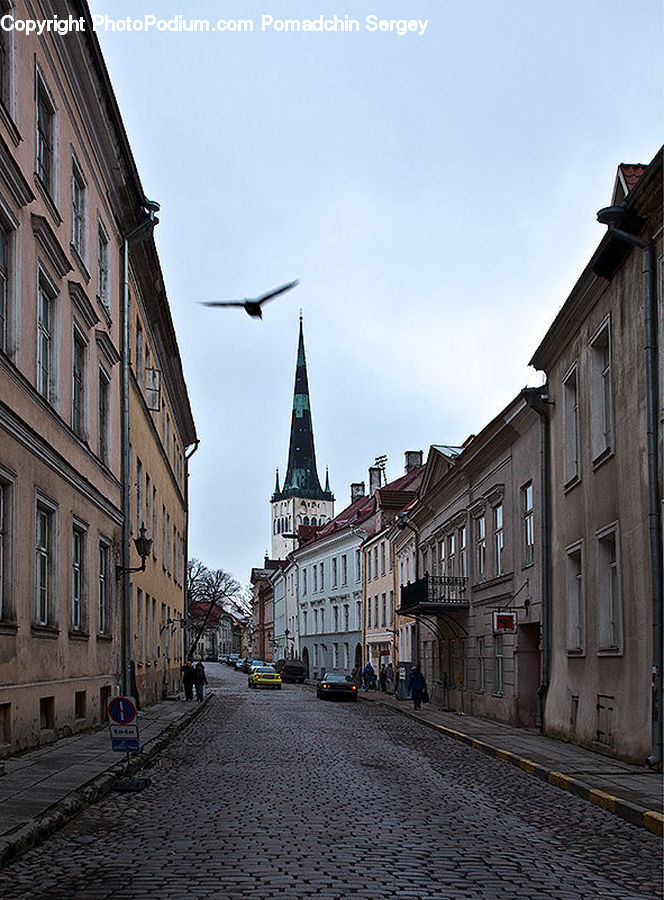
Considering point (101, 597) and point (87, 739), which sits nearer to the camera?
point (87, 739)

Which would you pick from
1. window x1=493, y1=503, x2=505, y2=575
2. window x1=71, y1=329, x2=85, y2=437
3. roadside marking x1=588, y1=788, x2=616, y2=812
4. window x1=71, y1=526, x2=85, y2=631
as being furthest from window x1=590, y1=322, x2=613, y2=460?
window x1=71, y1=526, x2=85, y2=631

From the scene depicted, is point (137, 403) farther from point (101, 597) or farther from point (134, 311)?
point (101, 597)

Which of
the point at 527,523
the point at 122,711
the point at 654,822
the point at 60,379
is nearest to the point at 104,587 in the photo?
the point at 60,379

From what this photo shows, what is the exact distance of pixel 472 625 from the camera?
31.0m

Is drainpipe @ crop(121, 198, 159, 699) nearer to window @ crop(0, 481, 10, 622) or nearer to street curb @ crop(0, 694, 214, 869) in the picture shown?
street curb @ crop(0, 694, 214, 869)

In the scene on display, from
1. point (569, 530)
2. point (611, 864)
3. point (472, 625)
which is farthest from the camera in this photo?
point (472, 625)

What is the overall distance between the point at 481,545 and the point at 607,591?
12322 millimetres

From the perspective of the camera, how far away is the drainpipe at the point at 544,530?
21.5 m

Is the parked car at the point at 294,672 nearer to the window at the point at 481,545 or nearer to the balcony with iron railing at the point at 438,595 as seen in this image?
the balcony with iron railing at the point at 438,595

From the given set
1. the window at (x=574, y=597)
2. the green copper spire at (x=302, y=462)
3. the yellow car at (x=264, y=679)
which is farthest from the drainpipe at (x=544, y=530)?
the green copper spire at (x=302, y=462)

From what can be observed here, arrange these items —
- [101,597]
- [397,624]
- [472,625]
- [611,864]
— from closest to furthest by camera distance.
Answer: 1. [611,864]
2. [101,597]
3. [472,625]
4. [397,624]

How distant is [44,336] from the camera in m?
17.3

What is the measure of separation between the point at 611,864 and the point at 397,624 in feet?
136

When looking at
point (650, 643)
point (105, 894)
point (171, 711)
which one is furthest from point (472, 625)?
point (105, 894)
